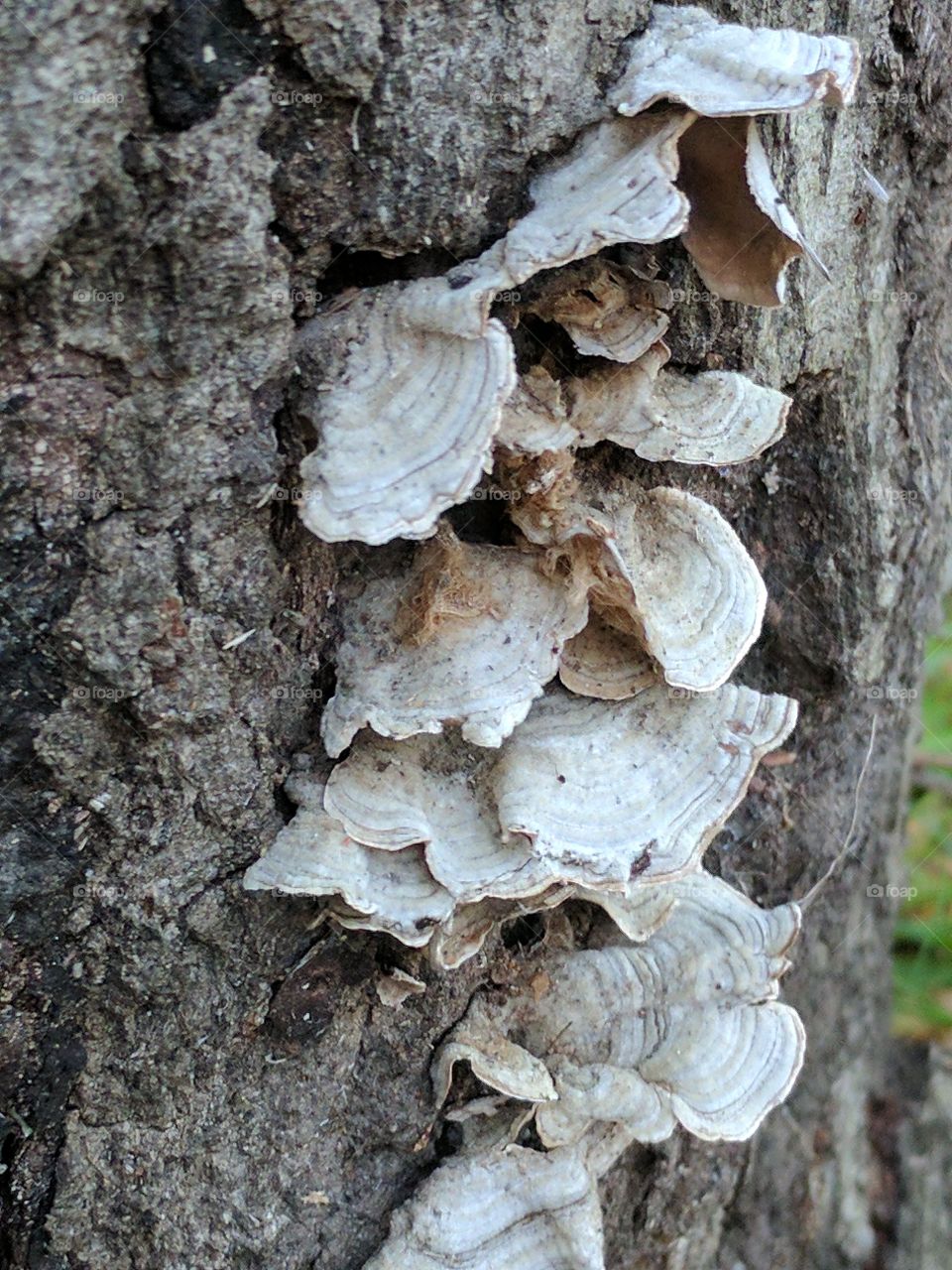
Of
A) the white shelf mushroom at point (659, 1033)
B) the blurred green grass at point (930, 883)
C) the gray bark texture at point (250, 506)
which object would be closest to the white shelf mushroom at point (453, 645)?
the gray bark texture at point (250, 506)

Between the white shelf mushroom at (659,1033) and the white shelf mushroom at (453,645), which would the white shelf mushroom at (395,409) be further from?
the white shelf mushroom at (659,1033)

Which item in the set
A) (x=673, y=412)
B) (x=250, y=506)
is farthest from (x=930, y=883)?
(x=250, y=506)

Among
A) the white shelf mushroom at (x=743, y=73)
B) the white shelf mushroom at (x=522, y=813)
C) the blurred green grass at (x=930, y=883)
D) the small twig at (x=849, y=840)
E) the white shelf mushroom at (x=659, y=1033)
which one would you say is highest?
the white shelf mushroom at (x=743, y=73)

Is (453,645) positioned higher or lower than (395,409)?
lower

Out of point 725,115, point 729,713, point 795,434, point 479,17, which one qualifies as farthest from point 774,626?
point 479,17

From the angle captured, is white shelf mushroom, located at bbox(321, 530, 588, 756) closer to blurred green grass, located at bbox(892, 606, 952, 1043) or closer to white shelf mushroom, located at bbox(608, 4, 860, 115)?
white shelf mushroom, located at bbox(608, 4, 860, 115)

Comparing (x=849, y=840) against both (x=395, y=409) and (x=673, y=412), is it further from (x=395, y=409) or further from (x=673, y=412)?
(x=395, y=409)

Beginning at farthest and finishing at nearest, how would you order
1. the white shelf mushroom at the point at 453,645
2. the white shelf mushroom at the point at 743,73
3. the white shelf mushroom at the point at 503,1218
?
the white shelf mushroom at the point at 503,1218 < the white shelf mushroom at the point at 453,645 < the white shelf mushroom at the point at 743,73
